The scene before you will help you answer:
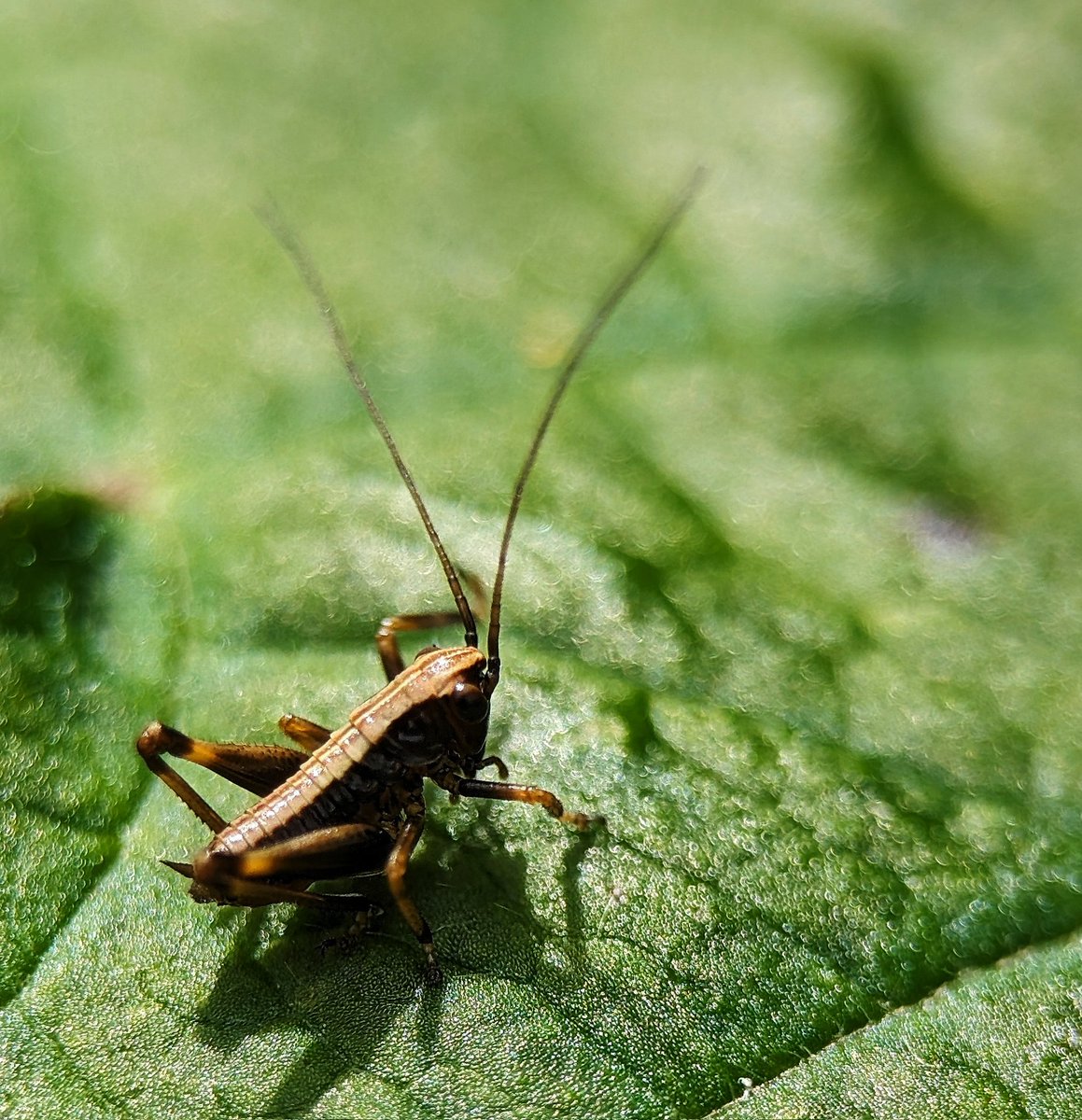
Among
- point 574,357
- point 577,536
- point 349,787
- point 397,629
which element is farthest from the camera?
point 574,357

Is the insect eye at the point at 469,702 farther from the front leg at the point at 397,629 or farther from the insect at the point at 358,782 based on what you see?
the front leg at the point at 397,629

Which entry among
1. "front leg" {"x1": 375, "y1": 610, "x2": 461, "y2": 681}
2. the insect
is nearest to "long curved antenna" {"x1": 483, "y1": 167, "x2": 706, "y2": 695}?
the insect

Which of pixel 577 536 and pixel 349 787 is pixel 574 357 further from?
pixel 349 787

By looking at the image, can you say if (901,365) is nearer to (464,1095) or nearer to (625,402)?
(625,402)

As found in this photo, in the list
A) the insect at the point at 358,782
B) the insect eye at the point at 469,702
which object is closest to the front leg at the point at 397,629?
the insect at the point at 358,782

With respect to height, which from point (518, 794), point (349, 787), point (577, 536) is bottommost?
point (349, 787)

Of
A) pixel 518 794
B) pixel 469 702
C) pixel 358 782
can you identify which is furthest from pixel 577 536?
pixel 358 782

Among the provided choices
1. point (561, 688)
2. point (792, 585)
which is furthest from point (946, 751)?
point (561, 688)
